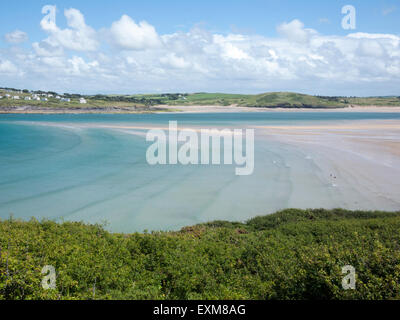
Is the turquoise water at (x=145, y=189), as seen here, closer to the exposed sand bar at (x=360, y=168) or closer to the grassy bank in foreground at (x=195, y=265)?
the exposed sand bar at (x=360, y=168)

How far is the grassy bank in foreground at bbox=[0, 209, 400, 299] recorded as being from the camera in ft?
27.9

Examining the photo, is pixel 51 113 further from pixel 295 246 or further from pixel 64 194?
pixel 295 246

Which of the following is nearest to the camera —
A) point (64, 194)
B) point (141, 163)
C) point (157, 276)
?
point (157, 276)

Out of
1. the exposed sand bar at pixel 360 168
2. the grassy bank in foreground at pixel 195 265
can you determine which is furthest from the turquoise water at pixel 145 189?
the grassy bank in foreground at pixel 195 265

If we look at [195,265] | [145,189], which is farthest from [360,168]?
[195,265]

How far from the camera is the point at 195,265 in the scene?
11.0 m

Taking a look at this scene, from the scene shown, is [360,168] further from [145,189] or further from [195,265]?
[195,265]

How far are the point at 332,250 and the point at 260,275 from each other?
2.59 meters

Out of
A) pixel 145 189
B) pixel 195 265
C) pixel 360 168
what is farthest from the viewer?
pixel 360 168

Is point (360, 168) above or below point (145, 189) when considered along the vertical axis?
above

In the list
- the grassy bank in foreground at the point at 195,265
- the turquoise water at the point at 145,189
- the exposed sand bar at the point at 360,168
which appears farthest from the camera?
the exposed sand bar at the point at 360,168

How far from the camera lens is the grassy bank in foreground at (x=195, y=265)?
8508mm
